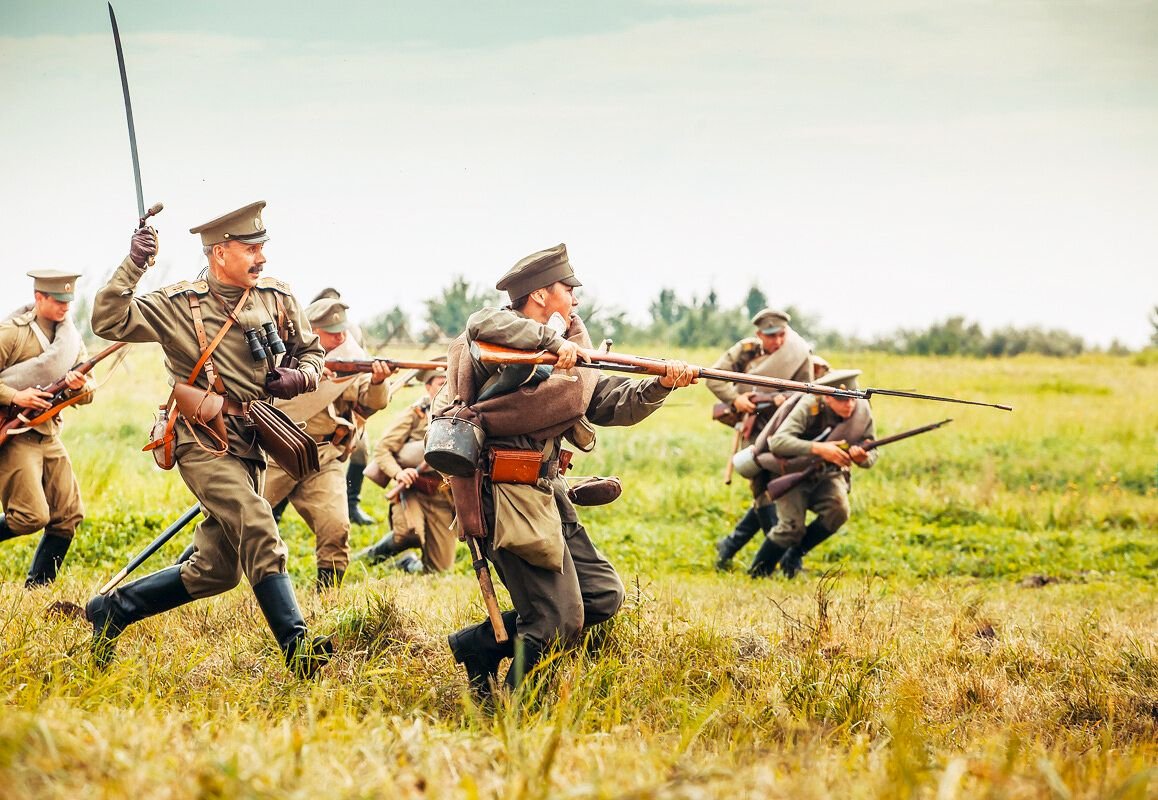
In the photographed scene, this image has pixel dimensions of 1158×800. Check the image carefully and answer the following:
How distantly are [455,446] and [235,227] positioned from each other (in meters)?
1.66

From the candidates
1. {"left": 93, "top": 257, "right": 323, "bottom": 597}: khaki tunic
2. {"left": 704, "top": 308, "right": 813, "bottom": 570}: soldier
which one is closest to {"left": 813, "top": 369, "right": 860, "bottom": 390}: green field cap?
{"left": 704, "top": 308, "right": 813, "bottom": 570}: soldier

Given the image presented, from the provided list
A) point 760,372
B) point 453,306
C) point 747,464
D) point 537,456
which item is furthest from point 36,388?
point 453,306

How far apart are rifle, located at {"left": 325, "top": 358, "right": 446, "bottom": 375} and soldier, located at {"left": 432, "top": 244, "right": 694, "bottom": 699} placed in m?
3.06

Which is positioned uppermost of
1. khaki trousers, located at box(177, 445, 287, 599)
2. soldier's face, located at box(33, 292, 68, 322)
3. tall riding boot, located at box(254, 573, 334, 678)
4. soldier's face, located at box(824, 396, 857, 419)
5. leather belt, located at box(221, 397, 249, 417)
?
soldier's face, located at box(33, 292, 68, 322)

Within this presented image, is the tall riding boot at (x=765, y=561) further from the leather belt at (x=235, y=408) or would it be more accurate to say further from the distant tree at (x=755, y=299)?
the distant tree at (x=755, y=299)

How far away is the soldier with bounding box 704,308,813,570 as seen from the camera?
10.1 metres

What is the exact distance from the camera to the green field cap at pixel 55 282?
7.72 metres

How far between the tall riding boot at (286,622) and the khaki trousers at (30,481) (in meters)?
3.26

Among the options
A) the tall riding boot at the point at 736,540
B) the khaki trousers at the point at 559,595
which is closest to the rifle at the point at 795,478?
the tall riding boot at the point at 736,540

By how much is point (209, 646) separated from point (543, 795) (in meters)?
3.44

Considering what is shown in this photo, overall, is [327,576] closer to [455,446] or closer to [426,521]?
[426,521]

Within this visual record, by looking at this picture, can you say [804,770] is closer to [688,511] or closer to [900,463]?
[688,511]

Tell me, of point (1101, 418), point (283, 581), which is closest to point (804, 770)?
point (283, 581)

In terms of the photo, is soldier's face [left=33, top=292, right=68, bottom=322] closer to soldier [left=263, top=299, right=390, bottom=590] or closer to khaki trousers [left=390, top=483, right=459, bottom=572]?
soldier [left=263, top=299, right=390, bottom=590]
